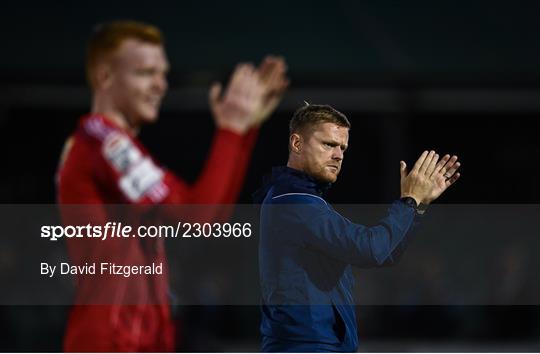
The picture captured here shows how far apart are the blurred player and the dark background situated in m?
3.35

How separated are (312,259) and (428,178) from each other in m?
0.48

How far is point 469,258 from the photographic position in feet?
32.6

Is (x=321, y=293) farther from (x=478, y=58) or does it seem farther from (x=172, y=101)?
(x=172, y=101)

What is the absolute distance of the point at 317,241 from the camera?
3.38 metres

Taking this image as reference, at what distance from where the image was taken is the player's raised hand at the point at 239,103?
439 cm

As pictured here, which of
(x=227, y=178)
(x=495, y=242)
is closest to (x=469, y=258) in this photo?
(x=495, y=242)

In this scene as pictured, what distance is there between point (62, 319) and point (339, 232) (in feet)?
20.3

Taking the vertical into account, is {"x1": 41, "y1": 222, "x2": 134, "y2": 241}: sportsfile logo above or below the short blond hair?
below

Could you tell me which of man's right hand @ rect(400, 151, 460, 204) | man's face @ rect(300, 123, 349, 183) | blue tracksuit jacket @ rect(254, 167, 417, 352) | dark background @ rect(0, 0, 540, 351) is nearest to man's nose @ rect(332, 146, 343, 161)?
man's face @ rect(300, 123, 349, 183)

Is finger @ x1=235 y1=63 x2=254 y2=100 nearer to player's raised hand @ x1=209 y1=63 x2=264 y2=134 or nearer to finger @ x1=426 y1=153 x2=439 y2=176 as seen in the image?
player's raised hand @ x1=209 y1=63 x2=264 y2=134

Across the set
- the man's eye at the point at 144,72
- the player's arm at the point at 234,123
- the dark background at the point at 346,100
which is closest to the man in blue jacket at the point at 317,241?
the player's arm at the point at 234,123

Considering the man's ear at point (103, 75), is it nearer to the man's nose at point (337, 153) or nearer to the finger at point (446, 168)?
the man's nose at point (337, 153)

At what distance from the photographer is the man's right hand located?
11.3ft

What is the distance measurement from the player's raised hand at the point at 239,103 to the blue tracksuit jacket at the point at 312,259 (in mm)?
954
